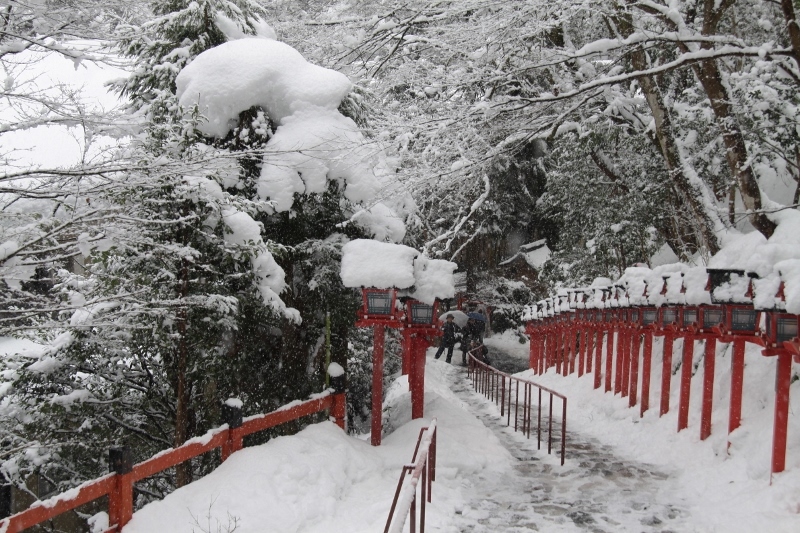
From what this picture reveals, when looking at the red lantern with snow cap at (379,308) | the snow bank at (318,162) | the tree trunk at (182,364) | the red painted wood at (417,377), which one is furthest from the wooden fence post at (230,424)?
the red painted wood at (417,377)

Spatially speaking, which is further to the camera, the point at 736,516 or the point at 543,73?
the point at 543,73

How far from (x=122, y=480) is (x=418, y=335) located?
588 cm

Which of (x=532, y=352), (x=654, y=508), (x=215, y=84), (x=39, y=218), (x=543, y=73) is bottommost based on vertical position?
(x=532, y=352)

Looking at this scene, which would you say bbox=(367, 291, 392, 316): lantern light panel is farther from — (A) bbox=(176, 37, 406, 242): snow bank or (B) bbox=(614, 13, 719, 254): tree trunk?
(B) bbox=(614, 13, 719, 254): tree trunk

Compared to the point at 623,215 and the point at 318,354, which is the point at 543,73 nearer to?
the point at 623,215

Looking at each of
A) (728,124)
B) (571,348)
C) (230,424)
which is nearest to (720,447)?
(728,124)

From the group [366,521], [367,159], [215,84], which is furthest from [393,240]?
[366,521]

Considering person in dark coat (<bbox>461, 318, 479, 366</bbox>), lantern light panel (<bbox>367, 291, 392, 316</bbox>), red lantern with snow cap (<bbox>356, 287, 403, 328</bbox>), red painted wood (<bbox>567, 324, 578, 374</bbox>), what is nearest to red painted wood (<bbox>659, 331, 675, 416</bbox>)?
red lantern with snow cap (<bbox>356, 287, 403, 328</bbox>)

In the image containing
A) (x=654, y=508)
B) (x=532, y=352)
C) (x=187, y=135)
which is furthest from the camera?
(x=532, y=352)

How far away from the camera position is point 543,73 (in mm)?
13602

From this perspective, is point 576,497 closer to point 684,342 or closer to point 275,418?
point 684,342

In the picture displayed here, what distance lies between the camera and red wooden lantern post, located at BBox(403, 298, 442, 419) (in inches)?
376

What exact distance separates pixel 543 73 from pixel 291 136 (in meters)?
6.99

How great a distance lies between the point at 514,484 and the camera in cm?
788
